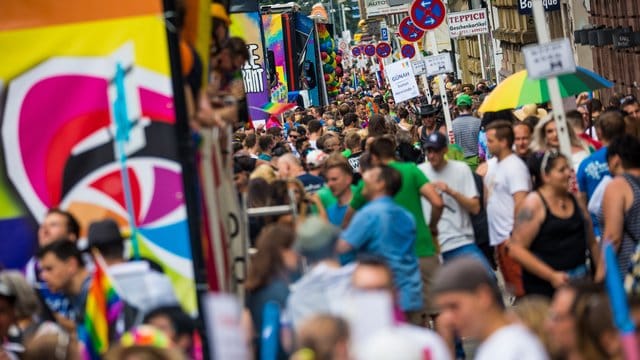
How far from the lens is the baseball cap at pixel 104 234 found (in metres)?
8.90

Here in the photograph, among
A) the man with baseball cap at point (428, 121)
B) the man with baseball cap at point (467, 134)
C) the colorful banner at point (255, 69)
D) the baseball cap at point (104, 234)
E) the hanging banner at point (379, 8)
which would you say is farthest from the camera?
the hanging banner at point (379, 8)

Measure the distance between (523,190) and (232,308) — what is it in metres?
6.43

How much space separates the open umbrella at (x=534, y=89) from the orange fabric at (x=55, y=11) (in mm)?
5809

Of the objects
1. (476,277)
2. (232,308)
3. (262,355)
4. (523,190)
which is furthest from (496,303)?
(523,190)

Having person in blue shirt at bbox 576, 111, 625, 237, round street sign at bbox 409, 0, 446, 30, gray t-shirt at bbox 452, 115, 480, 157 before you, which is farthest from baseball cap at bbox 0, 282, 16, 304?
round street sign at bbox 409, 0, 446, 30

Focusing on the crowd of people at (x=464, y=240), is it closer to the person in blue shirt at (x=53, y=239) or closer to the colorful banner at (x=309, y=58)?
the person in blue shirt at (x=53, y=239)

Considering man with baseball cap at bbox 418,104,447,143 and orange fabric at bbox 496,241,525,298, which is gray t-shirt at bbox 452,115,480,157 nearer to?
man with baseball cap at bbox 418,104,447,143

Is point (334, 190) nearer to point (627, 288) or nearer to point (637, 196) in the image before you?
point (637, 196)

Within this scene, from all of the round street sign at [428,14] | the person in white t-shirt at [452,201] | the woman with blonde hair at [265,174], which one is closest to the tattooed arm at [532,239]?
the person in white t-shirt at [452,201]

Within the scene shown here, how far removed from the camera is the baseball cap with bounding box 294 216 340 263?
29.3 ft

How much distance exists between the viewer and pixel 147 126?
9141mm

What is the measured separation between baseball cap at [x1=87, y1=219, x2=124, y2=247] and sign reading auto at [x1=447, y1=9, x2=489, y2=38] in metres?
22.3

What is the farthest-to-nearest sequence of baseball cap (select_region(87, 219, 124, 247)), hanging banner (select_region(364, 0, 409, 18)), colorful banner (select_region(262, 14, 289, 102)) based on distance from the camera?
hanging banner (select_region(364, 0, 409, 18))
colorful banner (select_region(262, 14, 289, 102))
baseball cap (select_region(87, 219, 124, 247))

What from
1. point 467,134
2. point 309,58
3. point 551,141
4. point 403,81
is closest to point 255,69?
point 403,81
